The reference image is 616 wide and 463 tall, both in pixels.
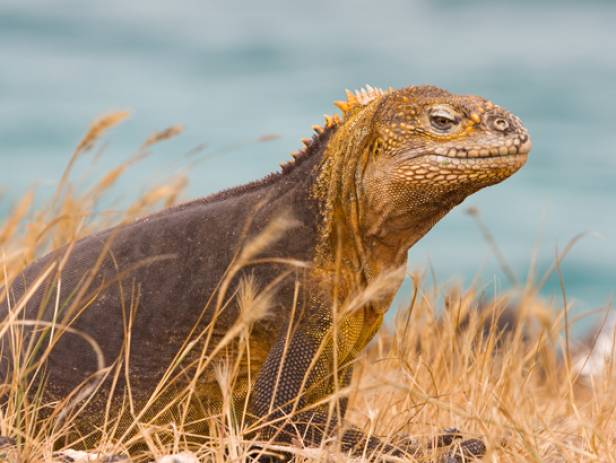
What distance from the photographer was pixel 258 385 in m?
4.68

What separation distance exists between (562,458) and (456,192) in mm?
1418

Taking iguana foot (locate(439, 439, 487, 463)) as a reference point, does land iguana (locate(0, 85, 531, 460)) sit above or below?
above

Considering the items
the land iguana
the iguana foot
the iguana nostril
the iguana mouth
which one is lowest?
the iguana foot

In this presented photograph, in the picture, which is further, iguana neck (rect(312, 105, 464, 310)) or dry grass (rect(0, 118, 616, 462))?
iguana neck (rect(312, 105, 464, 310))

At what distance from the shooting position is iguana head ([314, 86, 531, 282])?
4781 mm

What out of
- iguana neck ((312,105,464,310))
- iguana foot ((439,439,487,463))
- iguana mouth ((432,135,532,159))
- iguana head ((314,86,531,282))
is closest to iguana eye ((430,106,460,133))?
iguana head ((314,86,531,282))

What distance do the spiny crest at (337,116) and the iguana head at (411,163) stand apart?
0.20m

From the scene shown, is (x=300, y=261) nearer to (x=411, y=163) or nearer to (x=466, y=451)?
(x=411, y=163)

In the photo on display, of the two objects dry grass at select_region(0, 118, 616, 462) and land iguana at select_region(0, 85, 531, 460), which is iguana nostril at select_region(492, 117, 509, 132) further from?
dry grass at select_region(0, 118, 616, 462)

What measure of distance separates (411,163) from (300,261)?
0.76 metres

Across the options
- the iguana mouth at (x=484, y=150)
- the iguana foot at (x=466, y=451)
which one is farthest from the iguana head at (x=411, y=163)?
the iguana foot at (x=466, y=451)

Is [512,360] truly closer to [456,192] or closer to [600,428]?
[600,428]

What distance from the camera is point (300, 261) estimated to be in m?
4.61

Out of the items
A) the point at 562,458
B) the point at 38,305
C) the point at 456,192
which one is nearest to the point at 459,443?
the point at 562,458
